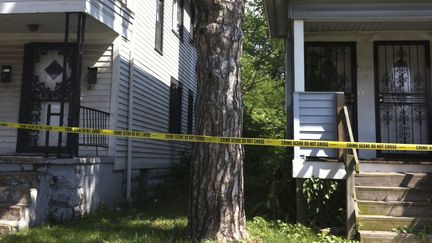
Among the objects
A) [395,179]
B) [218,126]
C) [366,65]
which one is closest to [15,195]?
[218,126]

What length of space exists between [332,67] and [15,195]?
629 cm

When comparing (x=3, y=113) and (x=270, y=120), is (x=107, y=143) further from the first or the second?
(x=270, y=120)

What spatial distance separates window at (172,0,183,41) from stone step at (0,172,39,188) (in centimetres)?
870

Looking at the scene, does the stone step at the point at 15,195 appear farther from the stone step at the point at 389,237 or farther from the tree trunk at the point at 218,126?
the stone step at the point at 389,237

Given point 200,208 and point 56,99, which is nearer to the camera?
point 200,208

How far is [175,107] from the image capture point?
623 inches

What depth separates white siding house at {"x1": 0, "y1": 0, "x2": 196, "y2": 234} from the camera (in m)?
8.53

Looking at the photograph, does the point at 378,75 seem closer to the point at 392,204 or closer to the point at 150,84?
the point at 392,204

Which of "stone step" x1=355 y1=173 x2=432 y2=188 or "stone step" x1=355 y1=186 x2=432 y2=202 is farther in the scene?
"stone step" x1=355 y1=173 x2=432 y2=188

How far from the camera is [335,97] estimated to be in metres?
8.32

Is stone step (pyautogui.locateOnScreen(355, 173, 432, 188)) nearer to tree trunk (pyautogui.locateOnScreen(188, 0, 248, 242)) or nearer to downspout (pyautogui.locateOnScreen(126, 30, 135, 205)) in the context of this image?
tree trunk (pyautogui.locateOnScreen(188, 0, 248, 242))

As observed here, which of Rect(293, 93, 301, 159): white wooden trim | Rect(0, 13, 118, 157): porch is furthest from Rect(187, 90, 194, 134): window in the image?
Rect(293, 93, 301, 159): white wooden trim

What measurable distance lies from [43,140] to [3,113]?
110cm

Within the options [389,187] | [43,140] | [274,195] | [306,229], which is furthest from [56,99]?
[389,187]
